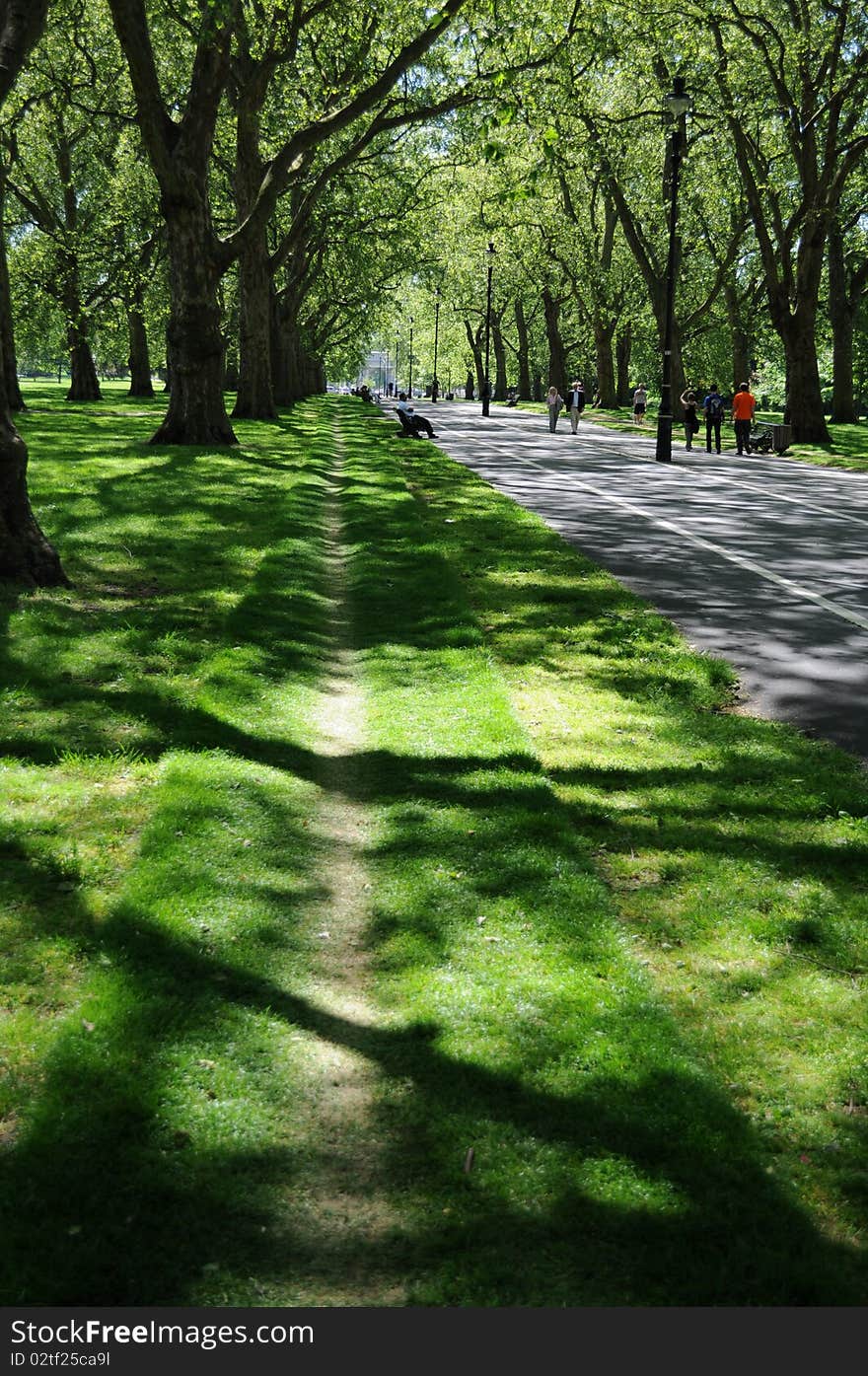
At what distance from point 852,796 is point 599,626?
431 cm

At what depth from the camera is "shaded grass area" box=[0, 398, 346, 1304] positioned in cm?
324

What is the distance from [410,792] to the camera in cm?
661

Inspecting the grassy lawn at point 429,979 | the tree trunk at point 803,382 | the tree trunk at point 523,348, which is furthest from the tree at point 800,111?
the tree trunk at point 523,348

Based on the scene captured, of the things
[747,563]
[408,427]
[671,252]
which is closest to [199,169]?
[671,252]

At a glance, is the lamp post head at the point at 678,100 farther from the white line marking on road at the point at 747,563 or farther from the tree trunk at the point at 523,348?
the tree trunk at the point at 523,348

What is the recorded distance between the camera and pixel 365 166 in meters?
43.1

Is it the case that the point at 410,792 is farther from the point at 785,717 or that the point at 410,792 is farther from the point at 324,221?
the point at 324,221

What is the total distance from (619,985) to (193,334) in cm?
1975

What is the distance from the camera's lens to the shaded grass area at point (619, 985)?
10.6 feet

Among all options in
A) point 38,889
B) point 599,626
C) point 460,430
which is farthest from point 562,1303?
point 460,430

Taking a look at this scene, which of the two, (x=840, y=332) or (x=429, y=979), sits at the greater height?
(x=840, y=332)

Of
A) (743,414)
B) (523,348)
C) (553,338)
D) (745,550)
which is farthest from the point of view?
(523,348)

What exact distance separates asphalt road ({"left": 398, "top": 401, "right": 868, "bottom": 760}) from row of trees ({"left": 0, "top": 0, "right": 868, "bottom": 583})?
4718mm

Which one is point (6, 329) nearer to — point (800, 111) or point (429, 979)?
point (429, 979)
